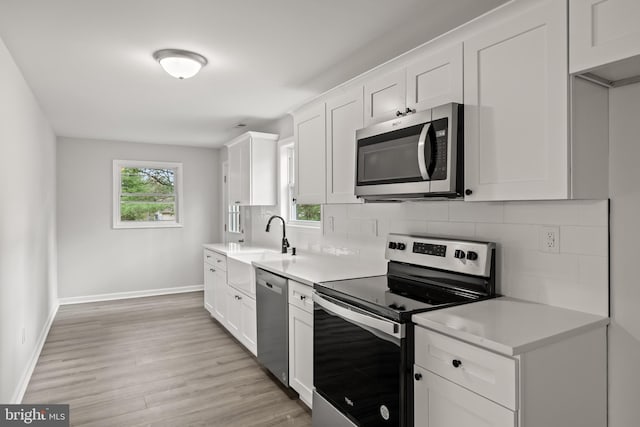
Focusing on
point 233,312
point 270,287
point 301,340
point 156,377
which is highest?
point 270,287

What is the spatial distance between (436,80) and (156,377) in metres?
3.05

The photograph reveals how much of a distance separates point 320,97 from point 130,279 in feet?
15.8

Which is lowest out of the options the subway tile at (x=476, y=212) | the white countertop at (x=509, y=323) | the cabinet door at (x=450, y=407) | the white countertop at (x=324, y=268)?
the cabinet door at (x=450, y=407)

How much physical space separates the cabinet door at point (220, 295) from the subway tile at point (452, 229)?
8.39 feet

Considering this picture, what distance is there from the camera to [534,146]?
5.26ft

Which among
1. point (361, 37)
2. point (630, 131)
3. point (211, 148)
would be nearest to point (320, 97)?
point (361, 37)

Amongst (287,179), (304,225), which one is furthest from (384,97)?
(287,179)

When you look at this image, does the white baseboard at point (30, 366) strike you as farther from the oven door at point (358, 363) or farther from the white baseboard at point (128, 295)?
the oven door at point (358, 363)

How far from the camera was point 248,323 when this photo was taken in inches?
141

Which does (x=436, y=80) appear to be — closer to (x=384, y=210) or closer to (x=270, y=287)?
(x=384, y=210)

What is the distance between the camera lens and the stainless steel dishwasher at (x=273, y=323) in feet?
9.32

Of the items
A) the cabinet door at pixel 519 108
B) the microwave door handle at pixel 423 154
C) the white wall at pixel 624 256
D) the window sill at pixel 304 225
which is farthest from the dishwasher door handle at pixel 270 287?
the white wall at pixel 624 256

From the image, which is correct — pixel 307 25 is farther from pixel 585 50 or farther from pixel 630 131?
pixel 630 131

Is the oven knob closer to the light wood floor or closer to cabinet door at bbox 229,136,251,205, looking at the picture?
the light wood floor
